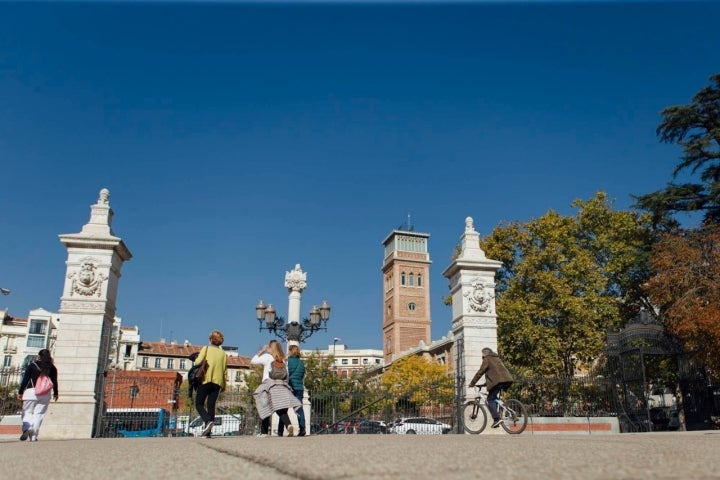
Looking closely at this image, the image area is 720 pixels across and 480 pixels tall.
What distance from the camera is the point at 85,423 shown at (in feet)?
39.0

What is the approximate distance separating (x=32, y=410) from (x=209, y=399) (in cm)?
307

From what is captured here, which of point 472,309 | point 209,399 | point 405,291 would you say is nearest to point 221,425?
point 472,309

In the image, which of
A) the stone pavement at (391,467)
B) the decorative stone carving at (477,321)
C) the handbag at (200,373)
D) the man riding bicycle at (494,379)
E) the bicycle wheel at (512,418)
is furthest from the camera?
the decorative stone carving at (477,321)

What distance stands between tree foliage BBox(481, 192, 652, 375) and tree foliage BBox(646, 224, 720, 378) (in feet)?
9.77

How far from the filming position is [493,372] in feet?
34.4

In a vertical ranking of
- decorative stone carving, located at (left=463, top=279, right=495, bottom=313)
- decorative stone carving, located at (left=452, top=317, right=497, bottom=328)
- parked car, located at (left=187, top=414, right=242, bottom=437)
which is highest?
decorative stone carving, located at (left=463, top=279, right=495, bottom=313)

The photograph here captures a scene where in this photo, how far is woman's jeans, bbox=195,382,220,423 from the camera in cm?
895

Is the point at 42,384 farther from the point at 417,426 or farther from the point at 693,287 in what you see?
the point at 693,287

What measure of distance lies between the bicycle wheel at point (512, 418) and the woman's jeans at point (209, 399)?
5.23 m

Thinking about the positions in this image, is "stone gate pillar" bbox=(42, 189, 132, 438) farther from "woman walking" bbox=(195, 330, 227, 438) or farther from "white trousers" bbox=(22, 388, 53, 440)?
"woman walking" bbox=(195, 330, 227, 438)

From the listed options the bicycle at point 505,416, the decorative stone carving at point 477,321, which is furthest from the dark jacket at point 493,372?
the decorative stone carving at point 477,321

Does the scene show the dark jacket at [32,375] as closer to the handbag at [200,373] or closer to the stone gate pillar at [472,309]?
the handbag at [200,373]

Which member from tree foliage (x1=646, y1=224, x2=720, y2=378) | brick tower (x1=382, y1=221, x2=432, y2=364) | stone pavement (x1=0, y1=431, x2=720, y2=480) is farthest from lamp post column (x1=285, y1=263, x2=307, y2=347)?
brick tower (x1=382, y1=221, x2=432, y2=364)

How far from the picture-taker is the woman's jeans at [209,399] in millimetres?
8945
